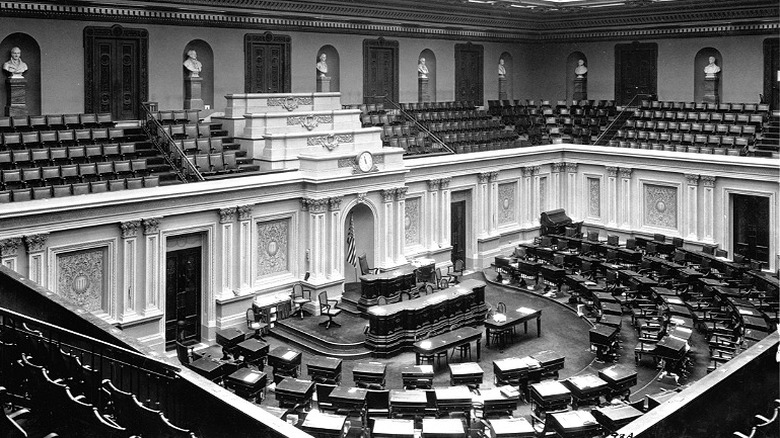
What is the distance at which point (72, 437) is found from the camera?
7.77 m

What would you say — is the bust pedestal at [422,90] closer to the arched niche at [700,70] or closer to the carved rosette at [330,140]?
the carved rosette at [330,140]

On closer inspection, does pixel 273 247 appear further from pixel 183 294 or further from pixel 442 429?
pixel 442 429

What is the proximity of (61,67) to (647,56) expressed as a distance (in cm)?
2307

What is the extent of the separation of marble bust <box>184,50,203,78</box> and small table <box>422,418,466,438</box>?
1501 cm

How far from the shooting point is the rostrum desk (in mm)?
18656

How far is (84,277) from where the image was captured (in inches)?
680

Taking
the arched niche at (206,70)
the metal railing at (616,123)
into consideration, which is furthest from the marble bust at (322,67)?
the metal railing at (616,123)

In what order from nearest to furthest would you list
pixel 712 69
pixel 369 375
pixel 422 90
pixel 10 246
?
pixel 369 375
pixel 10 246
pixel 712 69
pixel 422 90

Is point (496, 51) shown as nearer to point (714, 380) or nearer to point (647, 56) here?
point (647, 56)

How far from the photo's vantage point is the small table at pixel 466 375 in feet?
51.0

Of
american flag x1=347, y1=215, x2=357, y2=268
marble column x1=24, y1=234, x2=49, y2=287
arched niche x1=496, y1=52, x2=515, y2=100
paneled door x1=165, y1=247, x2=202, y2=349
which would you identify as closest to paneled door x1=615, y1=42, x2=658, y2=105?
arched niche x1=496, y1=52, x2=515, y2=100

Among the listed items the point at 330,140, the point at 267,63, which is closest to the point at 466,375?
the point at 330,140

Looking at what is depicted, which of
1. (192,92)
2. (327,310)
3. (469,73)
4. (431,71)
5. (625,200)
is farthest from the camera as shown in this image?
(469,73)

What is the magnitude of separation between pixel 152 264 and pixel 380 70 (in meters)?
14.4
